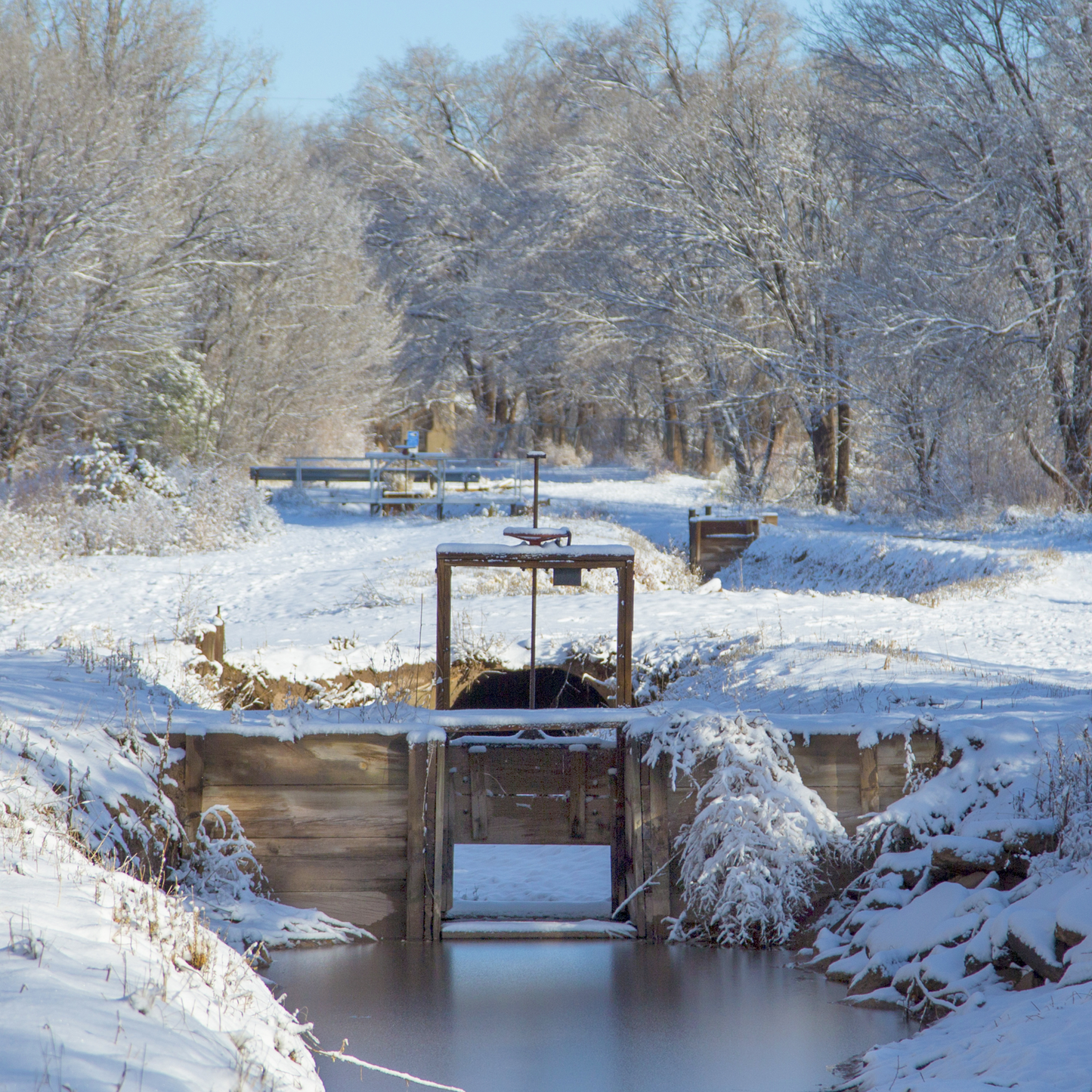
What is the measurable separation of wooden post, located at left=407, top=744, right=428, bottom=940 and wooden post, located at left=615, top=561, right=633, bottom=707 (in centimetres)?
244

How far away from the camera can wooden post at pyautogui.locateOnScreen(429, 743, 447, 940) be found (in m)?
7.68

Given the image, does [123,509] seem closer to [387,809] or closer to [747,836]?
[387,809]

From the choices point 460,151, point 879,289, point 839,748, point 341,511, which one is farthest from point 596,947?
point 460,151

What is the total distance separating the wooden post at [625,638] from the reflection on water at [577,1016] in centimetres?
265

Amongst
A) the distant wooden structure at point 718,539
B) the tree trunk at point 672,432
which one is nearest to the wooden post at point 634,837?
the distant wooden structure at point 718,539

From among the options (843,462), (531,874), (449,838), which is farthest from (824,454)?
(449,838)

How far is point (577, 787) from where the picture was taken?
8195 millimetres

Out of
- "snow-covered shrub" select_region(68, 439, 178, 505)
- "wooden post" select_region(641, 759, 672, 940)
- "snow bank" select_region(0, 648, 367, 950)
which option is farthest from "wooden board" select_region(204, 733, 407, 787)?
"snow-covered shrub" select_region(68, 439, 178, 505)

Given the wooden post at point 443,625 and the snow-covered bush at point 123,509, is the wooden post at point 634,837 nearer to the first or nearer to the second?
the wooden post at point 443,625

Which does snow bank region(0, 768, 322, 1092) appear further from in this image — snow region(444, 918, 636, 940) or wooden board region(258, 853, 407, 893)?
snow region(444, 918, 636, 940)

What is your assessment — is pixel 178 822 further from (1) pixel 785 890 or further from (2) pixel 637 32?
(2) pixel 637 32

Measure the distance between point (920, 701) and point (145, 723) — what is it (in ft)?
18.0

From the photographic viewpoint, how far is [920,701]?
8.73 metres

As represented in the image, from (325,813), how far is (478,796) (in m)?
1.09
